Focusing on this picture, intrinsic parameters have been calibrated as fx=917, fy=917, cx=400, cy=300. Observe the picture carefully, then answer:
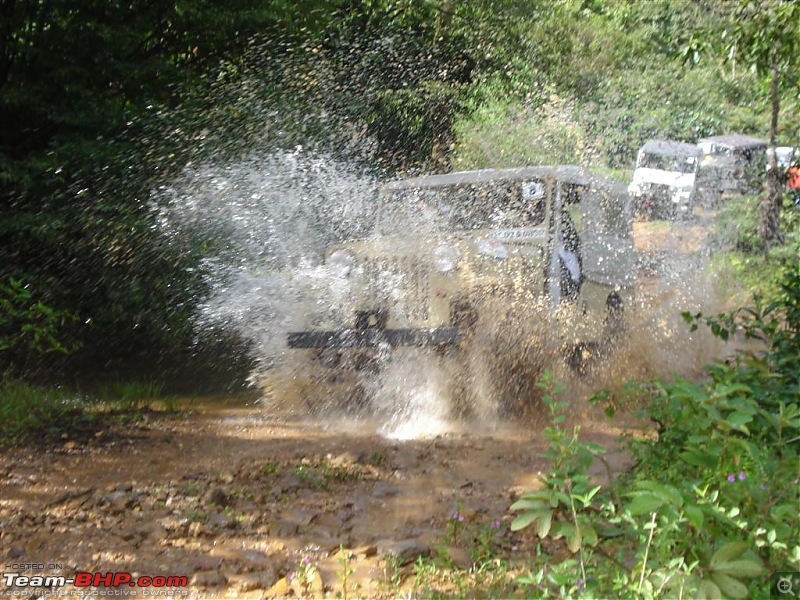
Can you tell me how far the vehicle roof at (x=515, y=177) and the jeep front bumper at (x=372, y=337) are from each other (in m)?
1.62

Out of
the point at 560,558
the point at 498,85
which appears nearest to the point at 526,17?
the point at 498,85

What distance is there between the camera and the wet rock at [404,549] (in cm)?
390

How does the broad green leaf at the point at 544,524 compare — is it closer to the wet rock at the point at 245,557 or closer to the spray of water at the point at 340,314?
the wet rock at the point at 245,557

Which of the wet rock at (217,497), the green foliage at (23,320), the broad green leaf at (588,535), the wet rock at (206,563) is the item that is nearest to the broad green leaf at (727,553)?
the broad green leaf at (588,535)

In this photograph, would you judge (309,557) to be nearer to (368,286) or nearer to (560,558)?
(560,558)

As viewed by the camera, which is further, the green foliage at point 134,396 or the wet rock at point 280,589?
the green foliage at point 134,396

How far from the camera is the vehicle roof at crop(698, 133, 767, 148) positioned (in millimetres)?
13820

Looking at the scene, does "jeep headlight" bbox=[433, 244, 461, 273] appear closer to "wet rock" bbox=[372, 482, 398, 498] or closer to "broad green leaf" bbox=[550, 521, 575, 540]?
"wet rock" bbox=[372, 482, 398, 498]

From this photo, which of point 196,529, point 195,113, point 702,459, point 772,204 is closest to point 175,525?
point 196,529

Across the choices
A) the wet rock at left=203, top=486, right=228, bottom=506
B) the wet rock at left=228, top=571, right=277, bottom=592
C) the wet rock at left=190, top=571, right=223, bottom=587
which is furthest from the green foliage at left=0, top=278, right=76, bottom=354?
the wet rock at left=228, top=571, right=277, bottom=592

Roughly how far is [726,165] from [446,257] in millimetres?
8738

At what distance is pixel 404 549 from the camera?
3.98 metres

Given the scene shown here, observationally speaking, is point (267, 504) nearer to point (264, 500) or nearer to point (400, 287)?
point (264, 500)

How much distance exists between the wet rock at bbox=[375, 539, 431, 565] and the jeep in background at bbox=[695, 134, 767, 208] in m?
10.2
